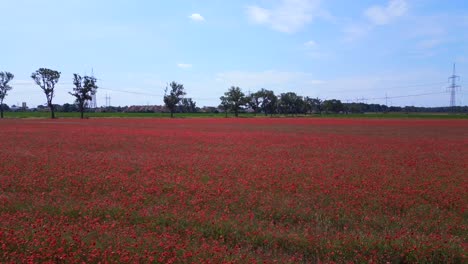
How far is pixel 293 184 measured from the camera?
10352 millimetres

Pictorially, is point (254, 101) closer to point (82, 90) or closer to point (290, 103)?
point (290, 103)

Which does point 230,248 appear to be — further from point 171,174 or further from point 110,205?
point 171,174

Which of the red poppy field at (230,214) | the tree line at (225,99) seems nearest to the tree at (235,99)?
the tree line at (225,99)

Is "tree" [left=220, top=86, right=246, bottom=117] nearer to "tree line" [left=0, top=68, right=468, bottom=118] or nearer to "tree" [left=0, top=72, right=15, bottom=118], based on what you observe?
"tree line" [left=0, top=68, right=468, bottom=118]

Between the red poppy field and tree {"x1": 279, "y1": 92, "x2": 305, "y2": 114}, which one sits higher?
tree {"x1": 279, "y1": 92, "x2": 305, "y2": 114}

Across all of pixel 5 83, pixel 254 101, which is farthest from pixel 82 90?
pixel 254 101

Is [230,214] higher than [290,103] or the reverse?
the reverse

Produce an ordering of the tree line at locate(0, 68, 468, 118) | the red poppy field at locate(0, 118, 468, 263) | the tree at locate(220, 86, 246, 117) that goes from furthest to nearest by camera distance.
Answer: the tree at locate(220, 86, 246, 117), the tree line at locate(0, 68, 468, 118), the red poppy field at locate(0, 118, 468, 263)

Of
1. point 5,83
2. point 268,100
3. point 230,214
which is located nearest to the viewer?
point 230,214

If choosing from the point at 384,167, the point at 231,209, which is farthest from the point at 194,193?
the point at 384,167

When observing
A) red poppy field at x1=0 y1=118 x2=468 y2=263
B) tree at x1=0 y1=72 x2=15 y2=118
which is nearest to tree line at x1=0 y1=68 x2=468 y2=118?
tree at x1=0 y1=72 x2=15 y2=118

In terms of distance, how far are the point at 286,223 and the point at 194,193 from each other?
306 cm

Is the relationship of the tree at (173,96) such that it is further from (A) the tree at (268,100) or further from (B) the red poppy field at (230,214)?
(B) the red poppy field at (230,214)

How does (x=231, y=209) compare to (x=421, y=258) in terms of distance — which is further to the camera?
(x=231, y=209)
